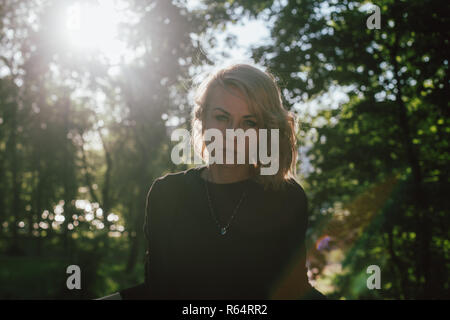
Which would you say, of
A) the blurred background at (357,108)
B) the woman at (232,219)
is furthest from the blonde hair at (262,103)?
the blurred background at (357,108)

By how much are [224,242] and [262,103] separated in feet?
2.65

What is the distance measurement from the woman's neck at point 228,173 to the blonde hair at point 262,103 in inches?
3.2

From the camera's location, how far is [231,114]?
6.68 feet

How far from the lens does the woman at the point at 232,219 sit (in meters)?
1.95

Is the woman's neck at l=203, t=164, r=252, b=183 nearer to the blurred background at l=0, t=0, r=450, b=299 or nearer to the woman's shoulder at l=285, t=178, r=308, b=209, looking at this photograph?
the woman's shoulder at l=285, t=178, r=308, b=209

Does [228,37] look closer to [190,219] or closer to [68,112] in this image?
[190,219]

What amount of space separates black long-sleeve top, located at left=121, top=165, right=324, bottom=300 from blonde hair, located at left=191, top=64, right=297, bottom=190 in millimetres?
92

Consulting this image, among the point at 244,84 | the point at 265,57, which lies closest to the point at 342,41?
the point at 265,57

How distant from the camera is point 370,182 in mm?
4621

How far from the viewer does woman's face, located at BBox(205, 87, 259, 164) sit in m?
2.03

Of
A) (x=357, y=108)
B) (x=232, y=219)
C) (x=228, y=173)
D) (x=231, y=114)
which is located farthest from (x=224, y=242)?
(x=357, y=108)

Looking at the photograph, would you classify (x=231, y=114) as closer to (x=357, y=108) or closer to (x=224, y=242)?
(x=224, y=242)

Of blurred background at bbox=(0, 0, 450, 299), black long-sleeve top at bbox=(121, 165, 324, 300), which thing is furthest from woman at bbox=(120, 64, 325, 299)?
blurred background at bbox=(0, 0, 450, 299)

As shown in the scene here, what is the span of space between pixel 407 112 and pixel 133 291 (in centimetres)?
396
